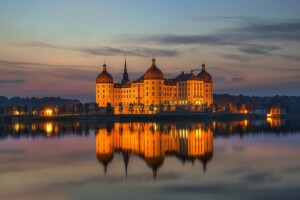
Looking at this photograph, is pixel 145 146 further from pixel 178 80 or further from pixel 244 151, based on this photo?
pixel 178 80

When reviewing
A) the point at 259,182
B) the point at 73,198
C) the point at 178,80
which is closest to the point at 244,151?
the point at 259,182

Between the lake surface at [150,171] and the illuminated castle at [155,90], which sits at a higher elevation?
the illuminated castle at [155,90]

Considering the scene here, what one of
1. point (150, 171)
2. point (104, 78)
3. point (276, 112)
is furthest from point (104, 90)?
point (150, 171)

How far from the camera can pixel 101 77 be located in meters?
112

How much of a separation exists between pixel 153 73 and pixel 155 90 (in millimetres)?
3682

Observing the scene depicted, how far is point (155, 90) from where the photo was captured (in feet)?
343

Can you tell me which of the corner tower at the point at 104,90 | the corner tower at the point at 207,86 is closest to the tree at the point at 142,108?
the corner tower at the point at 104,90

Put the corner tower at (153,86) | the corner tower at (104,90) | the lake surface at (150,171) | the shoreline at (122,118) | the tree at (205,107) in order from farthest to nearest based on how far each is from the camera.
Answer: the corner tower at (104,90), the tree at (205,107), the corner tower at (153,86), the shoreline at (122,118), the lake surface at (150,171)

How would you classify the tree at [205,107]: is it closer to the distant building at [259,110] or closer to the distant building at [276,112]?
the distant building at [259,110]

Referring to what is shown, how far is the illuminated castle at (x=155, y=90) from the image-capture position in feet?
344

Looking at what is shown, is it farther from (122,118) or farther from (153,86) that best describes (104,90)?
(122,118)

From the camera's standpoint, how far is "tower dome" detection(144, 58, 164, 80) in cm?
10456

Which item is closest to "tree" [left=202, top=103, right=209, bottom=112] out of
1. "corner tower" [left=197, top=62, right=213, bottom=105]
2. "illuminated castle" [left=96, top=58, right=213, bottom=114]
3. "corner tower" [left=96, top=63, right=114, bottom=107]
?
"illuminated castle" [left=96, top=58, right=213, bottom=114]

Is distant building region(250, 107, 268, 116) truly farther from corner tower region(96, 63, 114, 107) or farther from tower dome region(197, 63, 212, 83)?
corner tower region(96, 63, 114, 107)
